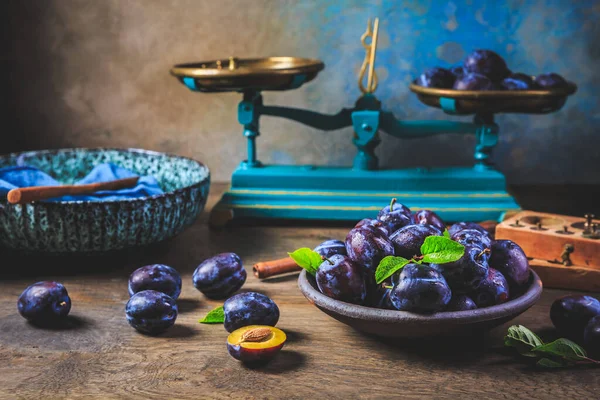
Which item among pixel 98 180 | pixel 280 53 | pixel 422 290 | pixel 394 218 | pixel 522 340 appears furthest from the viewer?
pixel 280 53

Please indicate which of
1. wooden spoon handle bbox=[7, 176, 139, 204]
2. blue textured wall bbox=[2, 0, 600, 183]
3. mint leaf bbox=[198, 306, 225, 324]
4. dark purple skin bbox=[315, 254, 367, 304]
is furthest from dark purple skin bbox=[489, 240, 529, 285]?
blue textured wall bbox=[2, 0, 600, 183]

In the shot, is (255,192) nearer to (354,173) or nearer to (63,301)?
(354,173)

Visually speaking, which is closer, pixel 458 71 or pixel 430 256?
pixel 430 256

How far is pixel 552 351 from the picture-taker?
1.05m

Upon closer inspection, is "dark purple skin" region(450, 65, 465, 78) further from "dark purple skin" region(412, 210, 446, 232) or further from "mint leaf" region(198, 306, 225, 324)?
"mint leaf" region(198, 306, 225, 324)

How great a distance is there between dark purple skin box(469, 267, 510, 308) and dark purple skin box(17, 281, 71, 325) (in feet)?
2.34

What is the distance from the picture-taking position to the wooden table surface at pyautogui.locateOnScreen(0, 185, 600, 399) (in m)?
1.00

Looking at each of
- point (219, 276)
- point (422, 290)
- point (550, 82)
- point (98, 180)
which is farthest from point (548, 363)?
point (98, 180)

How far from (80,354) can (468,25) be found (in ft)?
5.31

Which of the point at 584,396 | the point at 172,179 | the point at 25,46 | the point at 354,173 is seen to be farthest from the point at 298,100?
the point at 584,396

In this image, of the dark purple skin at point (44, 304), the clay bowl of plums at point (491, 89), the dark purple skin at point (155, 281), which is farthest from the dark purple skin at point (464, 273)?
the clay bowl of plums at point (491, 89)

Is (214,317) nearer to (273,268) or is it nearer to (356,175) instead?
(273,268)

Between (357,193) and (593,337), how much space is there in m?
0.93

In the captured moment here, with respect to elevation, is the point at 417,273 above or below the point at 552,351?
above
